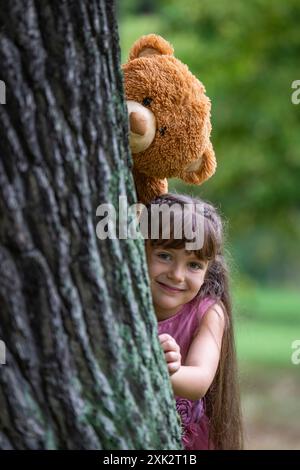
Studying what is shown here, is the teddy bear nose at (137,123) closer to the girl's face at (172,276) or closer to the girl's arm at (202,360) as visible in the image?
the girl's face at (172,276)

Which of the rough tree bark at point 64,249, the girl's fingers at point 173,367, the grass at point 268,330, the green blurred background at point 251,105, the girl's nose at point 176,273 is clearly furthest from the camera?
the grass at point 268,330

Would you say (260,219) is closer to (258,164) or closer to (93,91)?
(258,164)

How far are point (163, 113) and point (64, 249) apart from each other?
78 centimetres

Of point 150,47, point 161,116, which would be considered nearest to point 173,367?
point 161,116

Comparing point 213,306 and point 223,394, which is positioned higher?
point 213,306

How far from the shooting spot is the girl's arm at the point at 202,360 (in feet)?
8.88

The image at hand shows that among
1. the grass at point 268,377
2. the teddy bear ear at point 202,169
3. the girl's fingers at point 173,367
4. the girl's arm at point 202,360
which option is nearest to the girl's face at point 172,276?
the girl's arm at point 202,360

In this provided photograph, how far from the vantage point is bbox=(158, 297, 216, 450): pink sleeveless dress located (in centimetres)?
296

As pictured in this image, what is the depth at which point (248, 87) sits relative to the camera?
36.2 ft

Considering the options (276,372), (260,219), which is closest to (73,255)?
(260,219)

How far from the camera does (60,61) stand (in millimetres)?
2133

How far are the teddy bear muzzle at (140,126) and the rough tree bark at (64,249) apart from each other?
0.40m

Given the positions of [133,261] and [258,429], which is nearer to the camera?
[133,261]

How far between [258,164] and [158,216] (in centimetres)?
837
